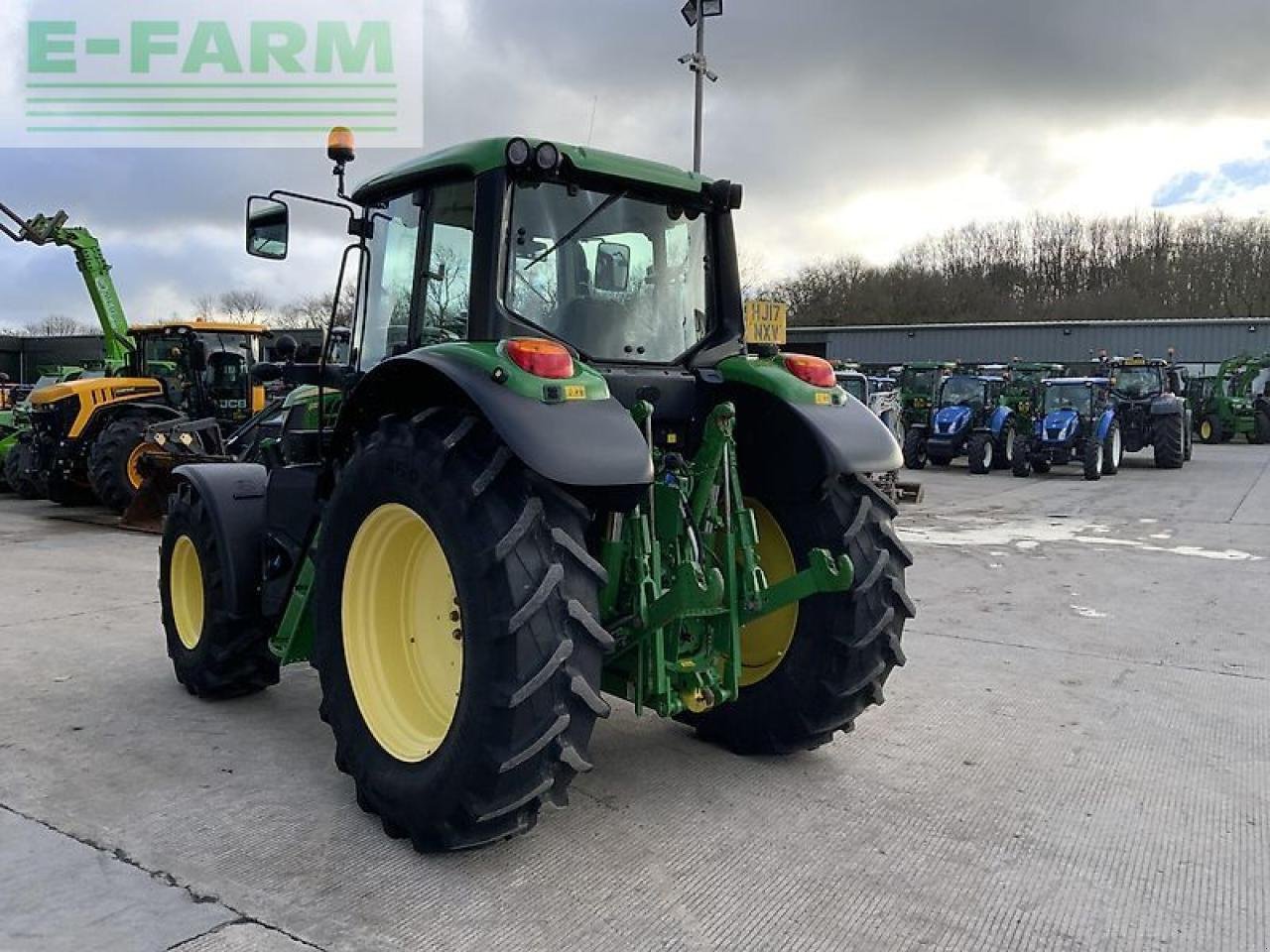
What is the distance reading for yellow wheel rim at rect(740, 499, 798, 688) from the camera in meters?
4.06

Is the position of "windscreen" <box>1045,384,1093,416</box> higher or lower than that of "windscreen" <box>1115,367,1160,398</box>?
lower

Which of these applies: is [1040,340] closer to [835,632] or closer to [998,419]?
[998,419]

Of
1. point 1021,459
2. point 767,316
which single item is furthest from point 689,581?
point 1021,459

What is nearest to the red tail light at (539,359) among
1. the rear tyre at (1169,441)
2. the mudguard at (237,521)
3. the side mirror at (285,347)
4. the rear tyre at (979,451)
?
the side mirror at (285,347)

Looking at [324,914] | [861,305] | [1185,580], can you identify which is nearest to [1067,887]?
[324,914]

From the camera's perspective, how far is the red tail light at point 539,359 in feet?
10.2

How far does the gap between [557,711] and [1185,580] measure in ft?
24.0

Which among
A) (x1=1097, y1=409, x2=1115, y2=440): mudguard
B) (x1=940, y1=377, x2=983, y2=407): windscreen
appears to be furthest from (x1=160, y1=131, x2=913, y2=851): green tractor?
(x1=940, y1=377, x2=983, y2=407): windscreen

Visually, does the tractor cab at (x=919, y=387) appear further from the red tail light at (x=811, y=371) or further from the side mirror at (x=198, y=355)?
the red tail light at (x=811, y=371)

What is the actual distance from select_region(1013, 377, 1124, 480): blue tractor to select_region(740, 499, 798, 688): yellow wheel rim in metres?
15.8

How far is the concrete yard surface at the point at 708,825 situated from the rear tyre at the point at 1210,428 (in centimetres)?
2672

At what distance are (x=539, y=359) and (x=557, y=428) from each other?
27 centimetres

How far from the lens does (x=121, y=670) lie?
5.29 m

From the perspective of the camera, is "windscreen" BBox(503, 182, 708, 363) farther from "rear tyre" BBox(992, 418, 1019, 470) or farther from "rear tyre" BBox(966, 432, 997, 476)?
"rear tyre" BBox(992, 418, 1019, 470)
